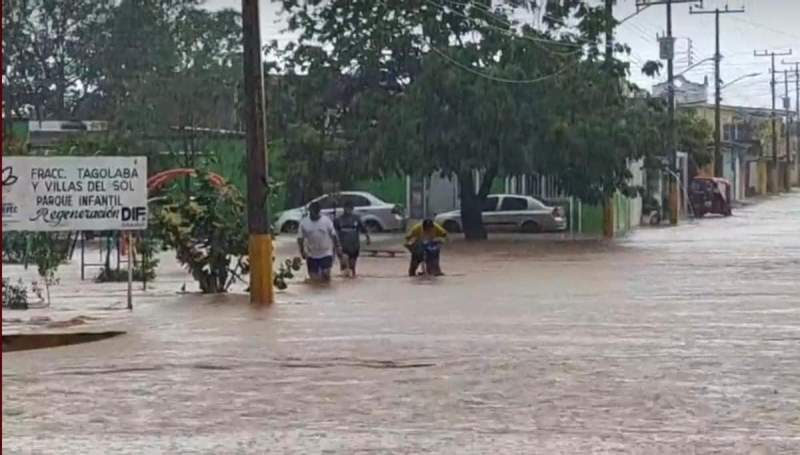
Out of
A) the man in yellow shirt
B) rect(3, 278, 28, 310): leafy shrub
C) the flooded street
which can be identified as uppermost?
the man in yellow shirt

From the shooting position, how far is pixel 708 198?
68438 mm

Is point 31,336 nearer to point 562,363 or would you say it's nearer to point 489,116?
point 562,363

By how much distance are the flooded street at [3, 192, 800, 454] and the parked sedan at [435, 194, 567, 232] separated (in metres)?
24.7

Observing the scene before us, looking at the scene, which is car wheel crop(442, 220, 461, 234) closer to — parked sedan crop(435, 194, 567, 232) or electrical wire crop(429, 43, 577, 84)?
parked sedan crop(435, 194, 567, 232)

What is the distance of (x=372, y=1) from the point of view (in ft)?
141

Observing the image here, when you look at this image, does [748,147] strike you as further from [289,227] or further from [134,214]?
[134,214]

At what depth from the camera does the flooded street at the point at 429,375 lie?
31.1 ft

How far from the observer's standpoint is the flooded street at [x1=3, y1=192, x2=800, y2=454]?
949 centimetres

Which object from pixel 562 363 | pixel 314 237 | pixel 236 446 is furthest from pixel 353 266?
pixel 236 446

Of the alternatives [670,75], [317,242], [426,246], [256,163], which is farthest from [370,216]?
[256,163]

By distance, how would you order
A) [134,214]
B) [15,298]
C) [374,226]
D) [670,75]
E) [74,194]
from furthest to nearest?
[670,75]
[374,226]
[15,298]
[134,214]
[74,194]

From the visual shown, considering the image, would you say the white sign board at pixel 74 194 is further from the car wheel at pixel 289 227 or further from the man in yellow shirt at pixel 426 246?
the car wheel at pixel 289 227

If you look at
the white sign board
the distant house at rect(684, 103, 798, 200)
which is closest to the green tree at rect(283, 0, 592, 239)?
the white sign board

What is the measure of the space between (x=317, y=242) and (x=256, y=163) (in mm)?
4306
